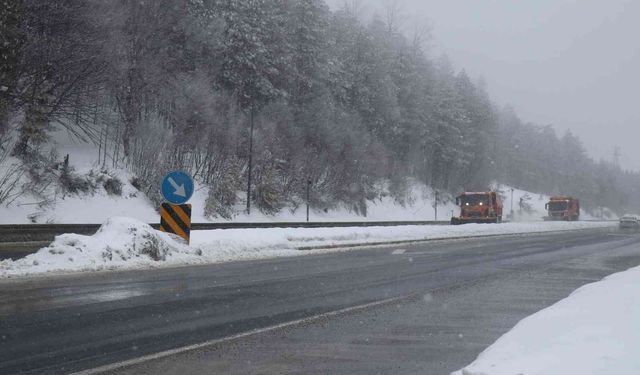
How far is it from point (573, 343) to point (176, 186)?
13.4 metres

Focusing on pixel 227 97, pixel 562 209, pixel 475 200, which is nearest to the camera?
pixel 227 97

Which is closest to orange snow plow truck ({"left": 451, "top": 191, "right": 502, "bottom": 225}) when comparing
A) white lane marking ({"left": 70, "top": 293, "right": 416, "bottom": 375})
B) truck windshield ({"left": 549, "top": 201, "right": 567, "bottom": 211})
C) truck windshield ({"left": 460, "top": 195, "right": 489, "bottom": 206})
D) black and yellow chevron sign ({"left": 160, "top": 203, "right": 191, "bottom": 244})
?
truck windshield ({"left": 460, "top": 195, "right": 489, "bottom": 206})

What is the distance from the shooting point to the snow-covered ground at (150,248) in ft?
46.4

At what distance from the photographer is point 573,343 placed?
19.9 ft

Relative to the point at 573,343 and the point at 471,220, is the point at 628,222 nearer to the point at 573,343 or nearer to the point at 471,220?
the point at 471,220

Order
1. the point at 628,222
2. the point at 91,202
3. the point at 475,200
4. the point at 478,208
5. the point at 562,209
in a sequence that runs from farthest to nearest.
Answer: the point at 562,209 < the point at 628,222 < the point at 475,200 < the point at 478,208 < the point at 91,202

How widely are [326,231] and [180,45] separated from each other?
2465 centimetres

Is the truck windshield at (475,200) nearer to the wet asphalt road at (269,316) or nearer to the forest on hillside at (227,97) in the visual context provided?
the forest on hillside at (227,97)

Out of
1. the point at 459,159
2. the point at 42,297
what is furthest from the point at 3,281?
the point at 459,159

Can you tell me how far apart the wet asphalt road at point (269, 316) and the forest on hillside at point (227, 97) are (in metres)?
18.6

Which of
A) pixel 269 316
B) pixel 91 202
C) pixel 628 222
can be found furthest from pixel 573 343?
pixel 628 222

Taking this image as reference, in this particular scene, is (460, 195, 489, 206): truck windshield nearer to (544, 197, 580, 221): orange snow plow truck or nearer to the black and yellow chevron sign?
(544, 197, 580, 221): orange snow plow truck


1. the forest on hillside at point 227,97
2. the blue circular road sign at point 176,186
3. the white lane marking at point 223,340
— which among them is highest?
the forest on hillside at point 227,97

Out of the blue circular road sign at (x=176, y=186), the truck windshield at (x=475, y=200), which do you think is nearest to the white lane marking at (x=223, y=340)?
the blue circular road sign at (x=176, y=186)
